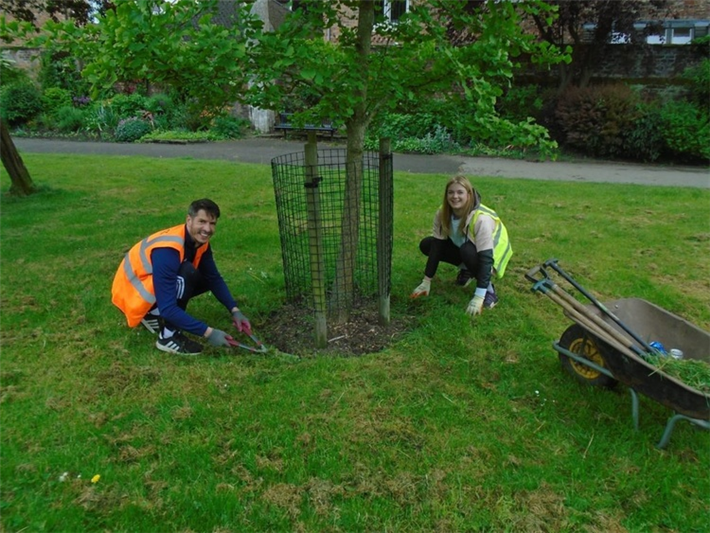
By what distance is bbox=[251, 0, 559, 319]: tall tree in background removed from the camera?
305 cm

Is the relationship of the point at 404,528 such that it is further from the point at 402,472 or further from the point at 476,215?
the point at 476,215

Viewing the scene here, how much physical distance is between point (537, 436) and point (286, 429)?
54.6 inches

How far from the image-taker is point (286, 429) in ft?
9.64

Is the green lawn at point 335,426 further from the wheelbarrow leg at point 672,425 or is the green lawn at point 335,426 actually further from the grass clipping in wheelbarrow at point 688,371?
the grass clipping in wheelbarrow at point 688,371

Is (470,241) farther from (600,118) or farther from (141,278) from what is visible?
(600,118)

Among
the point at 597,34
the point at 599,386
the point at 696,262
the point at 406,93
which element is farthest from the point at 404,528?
the point at 597,34

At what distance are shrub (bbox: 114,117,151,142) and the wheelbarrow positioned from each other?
15817mm

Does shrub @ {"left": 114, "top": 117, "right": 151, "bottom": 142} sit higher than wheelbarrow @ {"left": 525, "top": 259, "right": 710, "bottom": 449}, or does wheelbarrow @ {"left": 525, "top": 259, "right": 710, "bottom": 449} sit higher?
wheelbarrow @ {"left": 525, "top": 259, "right": 710, "bottom": 449}

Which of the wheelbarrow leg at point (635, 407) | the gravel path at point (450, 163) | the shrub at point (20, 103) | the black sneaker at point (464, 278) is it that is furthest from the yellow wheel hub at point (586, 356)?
the shrub at point (20, 103)

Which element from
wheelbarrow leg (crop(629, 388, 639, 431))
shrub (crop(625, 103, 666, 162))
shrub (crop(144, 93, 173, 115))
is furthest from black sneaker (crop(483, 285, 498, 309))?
shrub (crop(144, 93, 173, 115))

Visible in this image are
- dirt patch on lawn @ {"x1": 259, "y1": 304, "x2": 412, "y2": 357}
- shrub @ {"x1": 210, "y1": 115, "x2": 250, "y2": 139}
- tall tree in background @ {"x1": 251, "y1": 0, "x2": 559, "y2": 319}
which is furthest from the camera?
shrub @ {"x1": 210, "y1": 115, "x2": 250, "y2": 139}

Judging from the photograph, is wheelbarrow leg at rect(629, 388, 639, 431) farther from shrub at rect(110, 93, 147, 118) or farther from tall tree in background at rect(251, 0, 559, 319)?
shrub at rect(110, 93, 147, 118)

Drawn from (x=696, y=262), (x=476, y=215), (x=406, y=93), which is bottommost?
(x=696, y=262)

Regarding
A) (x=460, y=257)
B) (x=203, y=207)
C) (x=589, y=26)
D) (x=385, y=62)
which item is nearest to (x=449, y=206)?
(x=460, y=257)
